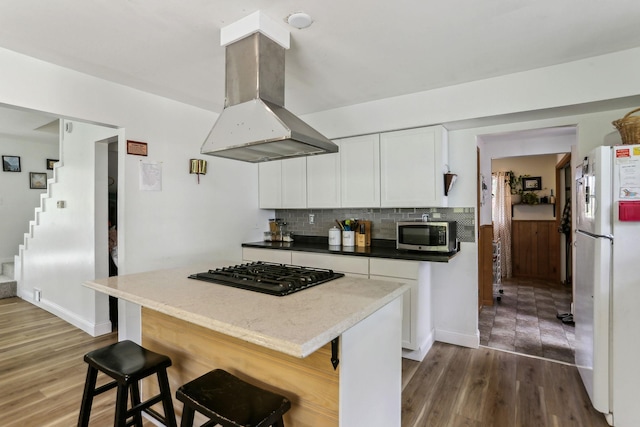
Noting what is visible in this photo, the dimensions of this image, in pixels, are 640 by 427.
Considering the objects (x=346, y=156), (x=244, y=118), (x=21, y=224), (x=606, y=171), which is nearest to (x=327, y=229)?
(x=346, y=156)

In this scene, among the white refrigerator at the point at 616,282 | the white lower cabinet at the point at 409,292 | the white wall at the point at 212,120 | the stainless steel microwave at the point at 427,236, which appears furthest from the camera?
the stainless steel microwave at the point at 427,236

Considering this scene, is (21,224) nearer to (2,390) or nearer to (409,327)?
(2,390)

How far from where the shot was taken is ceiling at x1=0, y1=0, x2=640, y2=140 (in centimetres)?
177

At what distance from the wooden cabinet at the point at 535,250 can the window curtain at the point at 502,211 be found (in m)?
0.16

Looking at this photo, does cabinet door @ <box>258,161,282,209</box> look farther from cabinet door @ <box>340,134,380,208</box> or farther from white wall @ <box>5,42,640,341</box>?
cabinet door @ <box>340,134,380,208</box>

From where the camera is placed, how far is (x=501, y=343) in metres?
3.19

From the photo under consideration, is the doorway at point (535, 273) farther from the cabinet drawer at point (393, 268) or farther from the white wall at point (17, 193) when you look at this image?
the white wall at point (17, 193)

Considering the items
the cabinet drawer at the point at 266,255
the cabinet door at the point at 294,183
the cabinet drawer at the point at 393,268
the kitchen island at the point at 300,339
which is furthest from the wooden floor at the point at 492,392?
the cabinet door at the point at 294,183

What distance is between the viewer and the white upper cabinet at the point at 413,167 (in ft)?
9.93

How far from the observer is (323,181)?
371 cm

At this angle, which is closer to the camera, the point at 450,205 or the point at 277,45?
the point at 277,45

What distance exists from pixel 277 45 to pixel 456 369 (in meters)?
2.77

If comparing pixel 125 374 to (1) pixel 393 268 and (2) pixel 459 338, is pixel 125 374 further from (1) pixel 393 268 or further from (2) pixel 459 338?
(2) pixel 459 338

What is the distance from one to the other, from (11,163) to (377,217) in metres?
6.18
